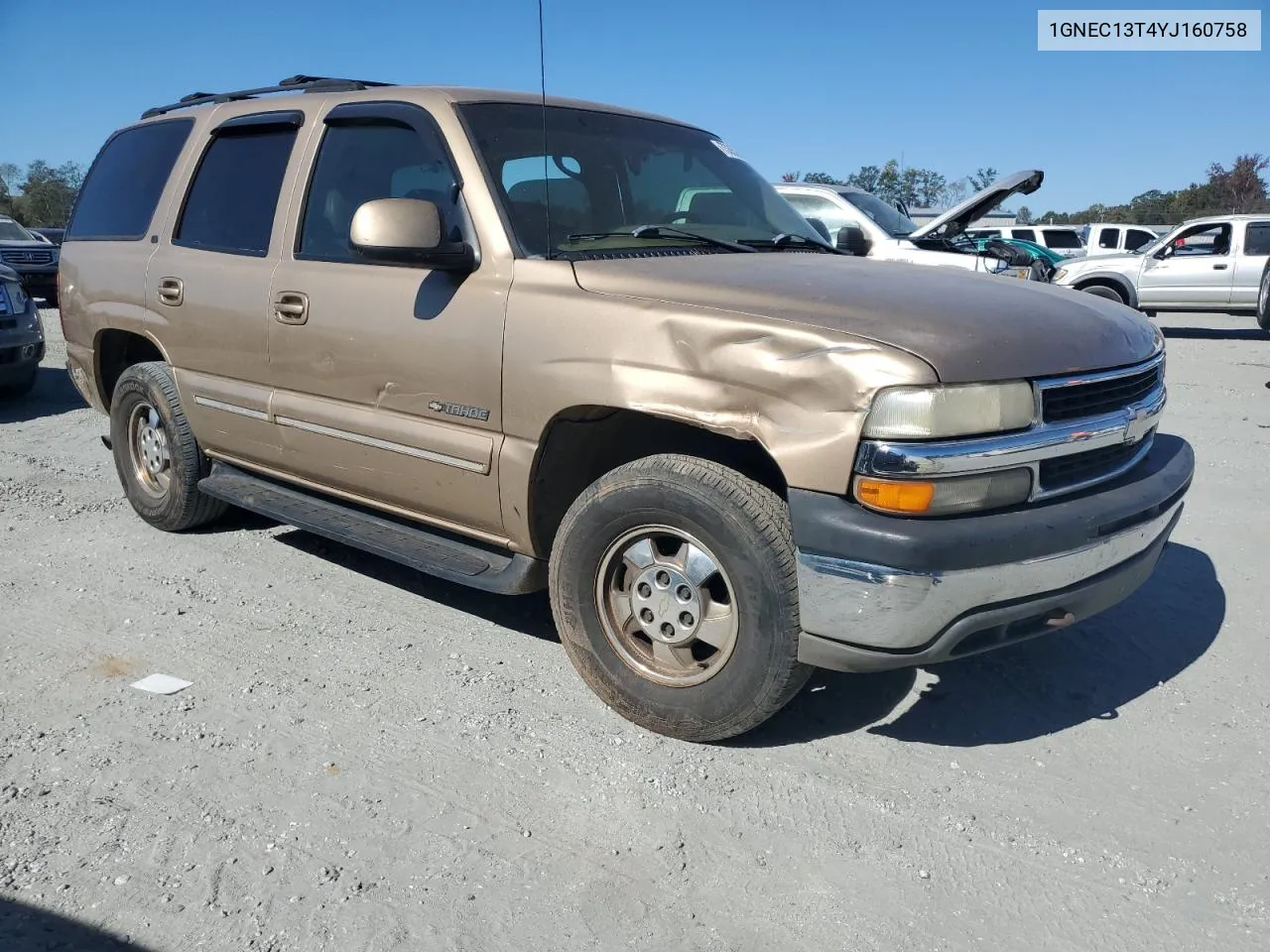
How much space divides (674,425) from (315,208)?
1.87 meters

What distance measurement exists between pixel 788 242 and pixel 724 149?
749mm

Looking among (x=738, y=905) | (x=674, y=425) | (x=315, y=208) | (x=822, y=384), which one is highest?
(x=315, y=208)

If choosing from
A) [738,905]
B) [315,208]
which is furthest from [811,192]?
[738,905]

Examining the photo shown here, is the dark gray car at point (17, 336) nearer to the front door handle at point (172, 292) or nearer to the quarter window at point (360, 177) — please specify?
the front door handle at point (172, 292)

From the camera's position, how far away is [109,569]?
4648mm

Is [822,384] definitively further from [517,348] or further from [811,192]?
[811,192]

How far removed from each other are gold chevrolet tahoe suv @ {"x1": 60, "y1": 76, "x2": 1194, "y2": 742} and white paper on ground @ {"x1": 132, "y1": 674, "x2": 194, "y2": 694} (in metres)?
0.78

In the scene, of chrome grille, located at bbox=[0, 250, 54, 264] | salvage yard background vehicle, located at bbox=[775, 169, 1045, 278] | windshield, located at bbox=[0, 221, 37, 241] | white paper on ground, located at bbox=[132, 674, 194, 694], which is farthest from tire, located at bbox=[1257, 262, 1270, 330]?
windshield, located at bbox=[0, 221, 37, 241]

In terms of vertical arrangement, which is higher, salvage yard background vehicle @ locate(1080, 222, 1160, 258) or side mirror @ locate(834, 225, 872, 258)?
salvage yard background vehicle @ locate(1080, 222, 1160, 258)

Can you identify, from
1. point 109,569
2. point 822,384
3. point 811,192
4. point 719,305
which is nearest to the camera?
point 822,384

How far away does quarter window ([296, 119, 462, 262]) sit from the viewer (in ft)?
12.2

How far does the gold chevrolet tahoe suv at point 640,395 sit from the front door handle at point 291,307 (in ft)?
0.05

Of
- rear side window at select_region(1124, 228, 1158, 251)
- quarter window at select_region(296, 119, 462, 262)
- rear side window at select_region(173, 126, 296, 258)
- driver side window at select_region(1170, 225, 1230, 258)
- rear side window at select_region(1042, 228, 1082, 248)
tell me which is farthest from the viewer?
rear side window at select_region(1042, 228, 1082, 248)

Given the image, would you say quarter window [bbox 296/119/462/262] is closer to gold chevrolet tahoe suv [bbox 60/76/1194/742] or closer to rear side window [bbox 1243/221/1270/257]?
gold chevrolet tahoe suv [bbox 60/76/1194/742]
